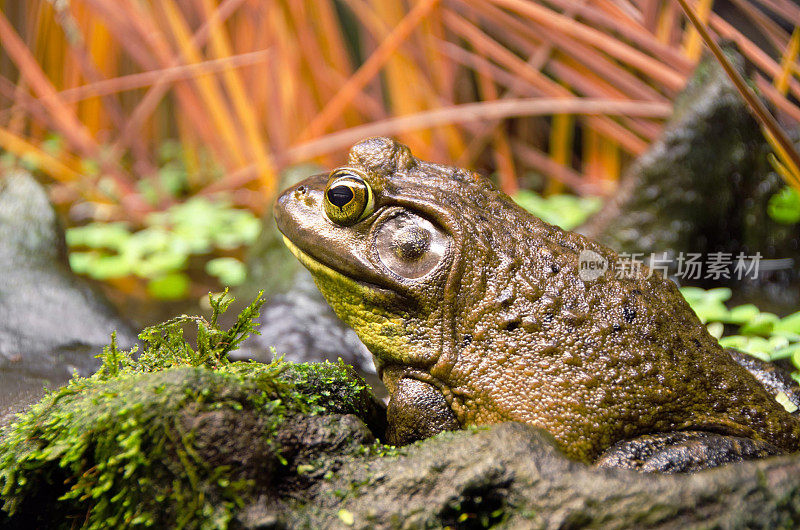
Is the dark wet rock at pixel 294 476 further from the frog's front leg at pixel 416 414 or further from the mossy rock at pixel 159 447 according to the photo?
the frog's front leg at pixel 416 414

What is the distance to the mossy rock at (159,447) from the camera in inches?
66.4

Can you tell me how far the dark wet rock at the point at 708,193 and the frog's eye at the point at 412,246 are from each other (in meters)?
2.72

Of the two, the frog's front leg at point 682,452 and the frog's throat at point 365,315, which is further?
the frog's throat at point 365,315

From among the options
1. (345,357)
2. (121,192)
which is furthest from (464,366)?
(121,192)

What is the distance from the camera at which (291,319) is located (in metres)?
4.05

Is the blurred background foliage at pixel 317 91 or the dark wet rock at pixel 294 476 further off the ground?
the blurred background foliage at pixel 317 91

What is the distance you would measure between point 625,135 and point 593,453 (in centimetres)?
475

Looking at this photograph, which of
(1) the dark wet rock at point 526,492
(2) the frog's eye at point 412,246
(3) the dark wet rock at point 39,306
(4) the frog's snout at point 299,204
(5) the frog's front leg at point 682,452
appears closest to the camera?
(1) the dark wet rock at point 526,492

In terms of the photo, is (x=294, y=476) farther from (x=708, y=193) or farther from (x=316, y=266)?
(x=708, y=193)

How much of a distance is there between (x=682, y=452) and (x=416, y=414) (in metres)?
1.03

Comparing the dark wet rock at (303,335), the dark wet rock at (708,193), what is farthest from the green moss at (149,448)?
the dark wet rock at (708,193)

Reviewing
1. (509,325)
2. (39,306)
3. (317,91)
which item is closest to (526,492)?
(509,325)

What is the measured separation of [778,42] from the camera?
4.60m

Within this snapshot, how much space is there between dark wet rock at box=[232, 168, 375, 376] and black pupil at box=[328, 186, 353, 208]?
1409mm
